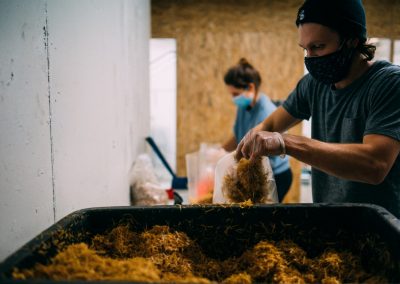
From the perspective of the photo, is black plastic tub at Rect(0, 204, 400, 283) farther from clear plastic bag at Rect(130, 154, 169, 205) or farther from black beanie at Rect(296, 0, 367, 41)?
clear plastic bag at Rect(130, 154, 169, 205)

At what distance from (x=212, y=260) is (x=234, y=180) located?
0.46 meters

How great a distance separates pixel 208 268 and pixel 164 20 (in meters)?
4.36

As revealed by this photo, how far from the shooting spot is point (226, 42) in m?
4.84

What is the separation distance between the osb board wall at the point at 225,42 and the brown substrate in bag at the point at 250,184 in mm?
3542

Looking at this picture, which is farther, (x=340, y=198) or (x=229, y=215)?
→ (x=340, y=198)

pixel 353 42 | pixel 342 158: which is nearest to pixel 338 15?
pixel 353 42

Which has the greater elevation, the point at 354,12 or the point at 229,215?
the point at 354,12

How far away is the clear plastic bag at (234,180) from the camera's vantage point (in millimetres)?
1388

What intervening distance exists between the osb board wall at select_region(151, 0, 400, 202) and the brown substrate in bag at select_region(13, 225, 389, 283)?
392cm

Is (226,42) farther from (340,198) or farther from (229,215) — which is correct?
(229,215)

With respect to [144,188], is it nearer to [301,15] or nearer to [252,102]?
[252,102]

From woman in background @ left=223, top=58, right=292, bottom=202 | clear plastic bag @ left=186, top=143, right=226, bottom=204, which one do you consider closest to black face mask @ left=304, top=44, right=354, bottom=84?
woman in background @ left=223, top=58, right=292, bottom=202

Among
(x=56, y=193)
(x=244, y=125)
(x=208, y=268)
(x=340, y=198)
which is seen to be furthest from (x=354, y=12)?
(x=244, y=125)

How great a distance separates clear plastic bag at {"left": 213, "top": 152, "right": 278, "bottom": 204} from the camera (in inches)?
54.6
